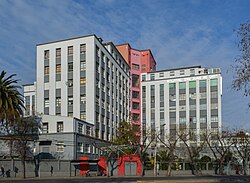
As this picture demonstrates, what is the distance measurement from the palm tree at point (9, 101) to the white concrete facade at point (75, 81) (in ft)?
62.0

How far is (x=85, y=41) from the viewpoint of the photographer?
7512 cm

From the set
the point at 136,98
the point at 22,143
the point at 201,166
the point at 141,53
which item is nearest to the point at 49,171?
the point at 22,143

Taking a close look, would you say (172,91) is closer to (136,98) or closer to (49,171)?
(136,98)

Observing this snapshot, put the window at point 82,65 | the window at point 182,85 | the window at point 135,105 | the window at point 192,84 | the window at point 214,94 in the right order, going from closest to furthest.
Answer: the window at point 82,65
the window at point 214,94
the window at point 192,84
the window at point 182,85
the window at point 135,105

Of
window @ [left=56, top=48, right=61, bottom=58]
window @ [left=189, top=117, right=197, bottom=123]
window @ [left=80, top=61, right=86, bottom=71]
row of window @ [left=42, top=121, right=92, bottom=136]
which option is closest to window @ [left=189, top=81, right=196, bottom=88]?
window @ [left=189, top=117, right=197, bottom=123]

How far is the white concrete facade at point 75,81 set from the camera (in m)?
73.7

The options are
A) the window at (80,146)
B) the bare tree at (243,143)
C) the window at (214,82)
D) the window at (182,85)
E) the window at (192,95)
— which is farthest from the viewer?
the window at (182,85)

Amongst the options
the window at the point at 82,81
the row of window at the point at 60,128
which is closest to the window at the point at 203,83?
the window at the point at 82,81

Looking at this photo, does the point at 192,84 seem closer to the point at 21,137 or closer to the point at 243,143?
the point at 243,143

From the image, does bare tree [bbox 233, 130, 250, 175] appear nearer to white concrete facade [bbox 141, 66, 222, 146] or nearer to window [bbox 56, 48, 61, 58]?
white concrete facade [bbox 141, 66, 222, 146]

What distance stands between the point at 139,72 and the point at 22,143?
194 feet

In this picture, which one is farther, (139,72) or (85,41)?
(139,72)

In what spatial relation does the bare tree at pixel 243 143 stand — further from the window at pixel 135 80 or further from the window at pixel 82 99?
the window at pixel 135 80

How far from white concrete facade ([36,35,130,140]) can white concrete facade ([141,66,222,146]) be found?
2387 cm
